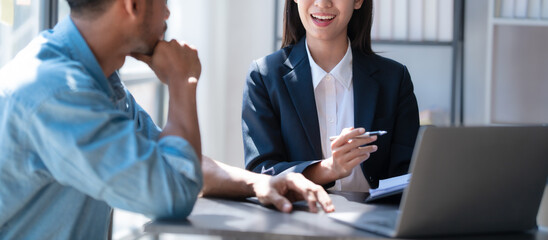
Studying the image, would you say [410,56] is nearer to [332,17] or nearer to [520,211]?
[332,17]

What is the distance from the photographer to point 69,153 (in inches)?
40.1

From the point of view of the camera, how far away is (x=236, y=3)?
4539 millimetres

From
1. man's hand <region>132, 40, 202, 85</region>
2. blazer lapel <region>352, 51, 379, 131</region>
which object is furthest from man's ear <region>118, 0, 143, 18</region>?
blazer lapel <region>352, 51, 379, 131</region>

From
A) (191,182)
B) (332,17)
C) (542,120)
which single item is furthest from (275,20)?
(191,182)

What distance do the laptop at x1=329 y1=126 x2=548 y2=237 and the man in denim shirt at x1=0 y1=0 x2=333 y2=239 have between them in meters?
0.25

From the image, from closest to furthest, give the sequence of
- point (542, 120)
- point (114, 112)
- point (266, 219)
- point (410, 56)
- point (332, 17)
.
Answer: point (114, 112), point (266, 219), point (332, 17), point (542, 120), point (410, 56)

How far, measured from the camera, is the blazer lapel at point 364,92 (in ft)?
6.11

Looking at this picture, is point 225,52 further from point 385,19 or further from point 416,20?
point 416,20

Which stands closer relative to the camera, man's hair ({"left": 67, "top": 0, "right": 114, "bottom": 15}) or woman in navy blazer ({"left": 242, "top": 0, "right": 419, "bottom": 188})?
man's hair ({"left": 67, "top": 0, "right": 114, "bottom": 15})

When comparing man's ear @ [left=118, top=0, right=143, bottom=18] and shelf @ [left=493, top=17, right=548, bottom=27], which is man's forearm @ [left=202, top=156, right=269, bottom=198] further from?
shelf @ [left=493, top=17, right=548, bottom=27]

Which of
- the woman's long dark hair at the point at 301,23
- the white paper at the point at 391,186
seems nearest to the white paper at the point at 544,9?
the woman's long dark hair at the point at 301,23

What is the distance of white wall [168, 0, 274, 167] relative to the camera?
4016 millimetres

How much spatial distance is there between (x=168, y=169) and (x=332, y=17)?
3.31ft

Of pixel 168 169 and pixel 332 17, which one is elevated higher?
pixel 332 17
